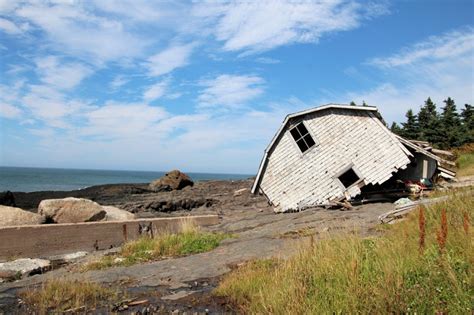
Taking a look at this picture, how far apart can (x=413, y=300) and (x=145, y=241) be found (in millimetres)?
8364

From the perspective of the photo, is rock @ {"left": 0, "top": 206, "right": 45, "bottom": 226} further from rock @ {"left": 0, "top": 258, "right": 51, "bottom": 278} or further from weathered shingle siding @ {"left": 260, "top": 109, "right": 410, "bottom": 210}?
weathered shingle siding @ {"left": 260, "top": 109, "right": 410, "bottom": 210}

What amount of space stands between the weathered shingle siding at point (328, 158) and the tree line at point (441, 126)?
25215 millimetres

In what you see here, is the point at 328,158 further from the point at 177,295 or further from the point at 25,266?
the point at 25,266

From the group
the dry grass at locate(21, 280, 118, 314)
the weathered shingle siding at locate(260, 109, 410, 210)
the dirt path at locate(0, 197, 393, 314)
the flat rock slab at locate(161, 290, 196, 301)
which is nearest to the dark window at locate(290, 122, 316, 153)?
the weathered shingle siding at locate(260, 109, 410, 210)

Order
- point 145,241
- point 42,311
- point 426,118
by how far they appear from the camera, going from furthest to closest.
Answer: point 426,118 < point 145,241 < point 42,311

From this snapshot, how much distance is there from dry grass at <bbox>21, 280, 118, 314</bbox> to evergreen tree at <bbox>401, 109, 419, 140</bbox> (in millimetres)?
45512

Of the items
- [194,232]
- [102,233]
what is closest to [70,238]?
[102,233]

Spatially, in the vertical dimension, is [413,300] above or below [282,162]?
below

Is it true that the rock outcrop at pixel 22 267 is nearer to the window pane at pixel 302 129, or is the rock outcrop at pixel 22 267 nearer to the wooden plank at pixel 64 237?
the wooden plank at pixel 64 237

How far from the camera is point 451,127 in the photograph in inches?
1603

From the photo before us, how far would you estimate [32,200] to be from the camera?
34.3 meters

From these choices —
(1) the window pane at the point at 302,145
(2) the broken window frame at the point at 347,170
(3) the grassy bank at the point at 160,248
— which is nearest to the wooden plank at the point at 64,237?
(3) the grassy bank at the point at 160,248

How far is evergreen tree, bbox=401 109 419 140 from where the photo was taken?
45.5 meters

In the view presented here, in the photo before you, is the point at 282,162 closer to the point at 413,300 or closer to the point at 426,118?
the point at 413,300
